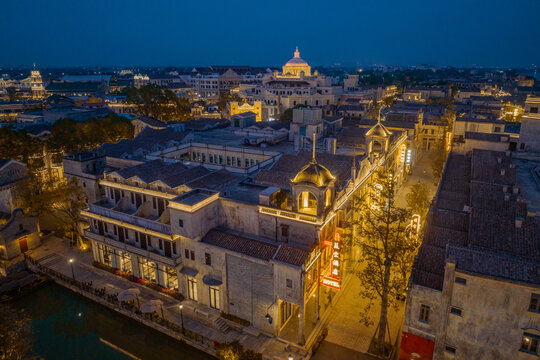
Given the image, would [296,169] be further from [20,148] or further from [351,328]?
[20,148]

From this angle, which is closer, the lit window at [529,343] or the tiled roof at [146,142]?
the lit window at [529,343]

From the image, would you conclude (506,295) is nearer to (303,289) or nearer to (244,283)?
(303,289)

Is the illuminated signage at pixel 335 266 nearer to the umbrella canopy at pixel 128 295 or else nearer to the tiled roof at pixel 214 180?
the tiled roof at pixel 214 180

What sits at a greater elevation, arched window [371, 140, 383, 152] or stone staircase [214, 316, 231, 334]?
arched window [371, 140, 383, 152]

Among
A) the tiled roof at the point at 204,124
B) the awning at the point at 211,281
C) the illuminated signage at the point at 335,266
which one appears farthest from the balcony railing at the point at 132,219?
the tiled roof at the point at 204,124

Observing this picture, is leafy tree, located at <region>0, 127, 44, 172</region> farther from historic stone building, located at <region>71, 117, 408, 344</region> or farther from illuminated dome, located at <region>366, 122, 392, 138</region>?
illuminated dome, located at <region>366, 122, 392, 138</region>

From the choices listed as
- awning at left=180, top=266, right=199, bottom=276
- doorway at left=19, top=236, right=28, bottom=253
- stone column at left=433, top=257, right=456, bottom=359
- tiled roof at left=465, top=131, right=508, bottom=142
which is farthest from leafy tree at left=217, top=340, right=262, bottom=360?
tiled roof at left=465, top=131, right=508, bottom=142

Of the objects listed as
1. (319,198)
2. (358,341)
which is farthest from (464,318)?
(319,198)
